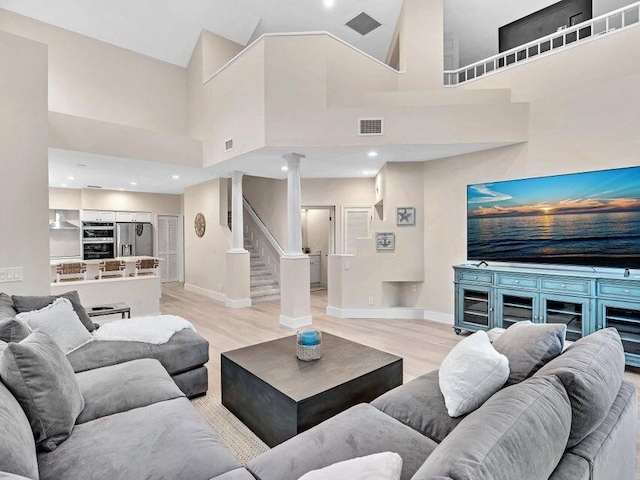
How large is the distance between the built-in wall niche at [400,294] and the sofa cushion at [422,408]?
3.83 meters

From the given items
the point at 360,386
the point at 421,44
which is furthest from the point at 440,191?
the point at 360,386

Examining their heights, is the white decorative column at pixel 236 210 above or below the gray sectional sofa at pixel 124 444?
above

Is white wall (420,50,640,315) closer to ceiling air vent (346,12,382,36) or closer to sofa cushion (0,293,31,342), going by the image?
ceiling air vent (346,12,382,36)

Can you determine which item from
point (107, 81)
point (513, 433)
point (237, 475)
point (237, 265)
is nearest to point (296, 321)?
point (237, 265)

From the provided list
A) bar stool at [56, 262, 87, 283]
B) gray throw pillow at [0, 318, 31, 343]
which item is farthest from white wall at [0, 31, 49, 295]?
bar stool at [56, 262, 87, 283]

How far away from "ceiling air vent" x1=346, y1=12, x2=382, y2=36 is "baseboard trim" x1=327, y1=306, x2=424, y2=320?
5.61 meters

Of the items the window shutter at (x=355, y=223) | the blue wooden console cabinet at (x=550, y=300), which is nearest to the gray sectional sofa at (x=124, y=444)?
the blue wooden console cabinet at (x=550, y=300)

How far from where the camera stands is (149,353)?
9.07ft

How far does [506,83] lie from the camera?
4.86 meters

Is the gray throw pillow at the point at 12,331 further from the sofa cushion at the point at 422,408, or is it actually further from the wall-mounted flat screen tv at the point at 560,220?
the wall-mounted flat screen tv at the point at 560,220

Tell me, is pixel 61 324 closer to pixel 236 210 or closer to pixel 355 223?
pixel 236 210

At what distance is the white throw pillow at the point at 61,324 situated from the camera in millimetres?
2539

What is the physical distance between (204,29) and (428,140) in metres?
5.11

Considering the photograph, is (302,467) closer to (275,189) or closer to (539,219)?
(539,219)
